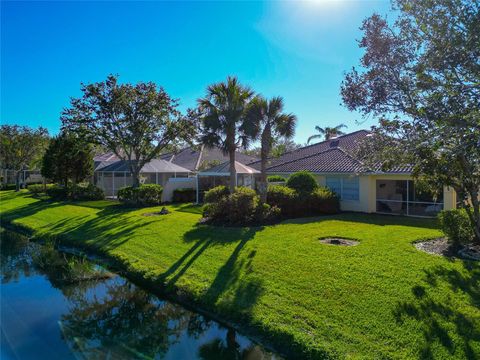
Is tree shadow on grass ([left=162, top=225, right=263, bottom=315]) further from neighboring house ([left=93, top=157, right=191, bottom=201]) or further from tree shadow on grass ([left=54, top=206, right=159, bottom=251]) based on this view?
neighboring house ([left=93, top=157, right=191, bottom=201])

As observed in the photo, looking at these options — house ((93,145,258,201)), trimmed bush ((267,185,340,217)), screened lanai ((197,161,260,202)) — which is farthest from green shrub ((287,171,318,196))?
house ((93,145,258,201))

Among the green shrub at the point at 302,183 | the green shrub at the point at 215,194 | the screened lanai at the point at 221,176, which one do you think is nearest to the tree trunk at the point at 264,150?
the green shrub at the point at 215,194

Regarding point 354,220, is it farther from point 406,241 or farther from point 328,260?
point 328,260

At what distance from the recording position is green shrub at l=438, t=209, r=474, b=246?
11.4 meters

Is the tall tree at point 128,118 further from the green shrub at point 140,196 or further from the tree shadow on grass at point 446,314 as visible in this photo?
the tree shadow on grass at point 446,314

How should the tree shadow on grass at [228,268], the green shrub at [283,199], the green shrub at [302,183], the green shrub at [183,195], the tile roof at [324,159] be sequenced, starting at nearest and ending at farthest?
1. the tree shadow on grass at [228,268]
2. the green shrub at [283,199]
3. the green shrub at [302,183]
4. the tile roof at [324,159]
5. the green shrub at [183,195]

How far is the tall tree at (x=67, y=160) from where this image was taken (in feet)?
104

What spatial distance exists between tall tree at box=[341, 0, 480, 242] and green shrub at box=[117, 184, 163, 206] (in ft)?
60.4

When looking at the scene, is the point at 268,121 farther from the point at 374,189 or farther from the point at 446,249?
the point at 446,249

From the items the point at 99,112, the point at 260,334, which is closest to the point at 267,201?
the point at 260,334

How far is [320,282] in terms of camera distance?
880cm

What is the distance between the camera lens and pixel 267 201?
19.1 m

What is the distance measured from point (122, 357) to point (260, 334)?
2.61 metres

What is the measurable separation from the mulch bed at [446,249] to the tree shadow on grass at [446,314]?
4.78ft
